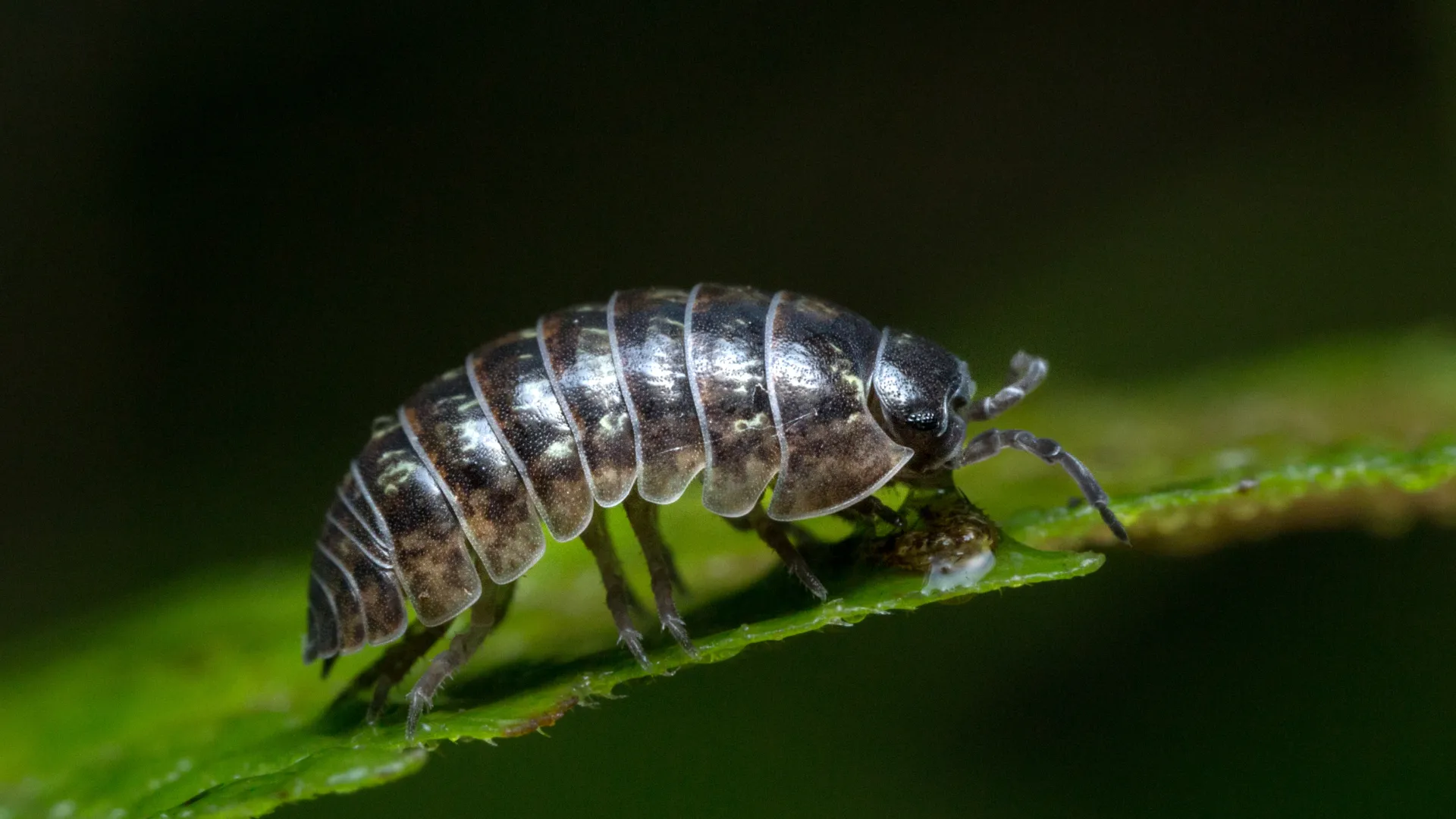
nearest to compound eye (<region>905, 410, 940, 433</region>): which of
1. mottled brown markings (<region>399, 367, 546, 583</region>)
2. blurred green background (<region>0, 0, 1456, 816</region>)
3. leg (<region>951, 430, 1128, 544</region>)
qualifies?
leg (<region>951, 430, 1128, 544</region>)

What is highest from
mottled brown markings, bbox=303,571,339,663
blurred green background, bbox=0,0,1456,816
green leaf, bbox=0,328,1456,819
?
blurred green background, bbox=0,0,1456,816

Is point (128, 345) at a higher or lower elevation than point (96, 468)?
higher

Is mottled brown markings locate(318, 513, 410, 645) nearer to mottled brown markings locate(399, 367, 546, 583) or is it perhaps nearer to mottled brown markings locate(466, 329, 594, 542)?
mottled brown markings locate(399, 367, 546, 583)

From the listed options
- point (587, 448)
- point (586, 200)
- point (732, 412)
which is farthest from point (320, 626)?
point (586, 200)

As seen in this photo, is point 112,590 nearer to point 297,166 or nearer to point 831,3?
Result: point 297,166

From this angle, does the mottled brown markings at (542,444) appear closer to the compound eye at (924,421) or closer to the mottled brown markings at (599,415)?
the mottled brown markings at (599,415)

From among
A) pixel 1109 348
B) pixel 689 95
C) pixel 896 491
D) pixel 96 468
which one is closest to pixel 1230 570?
pixel 896 491
